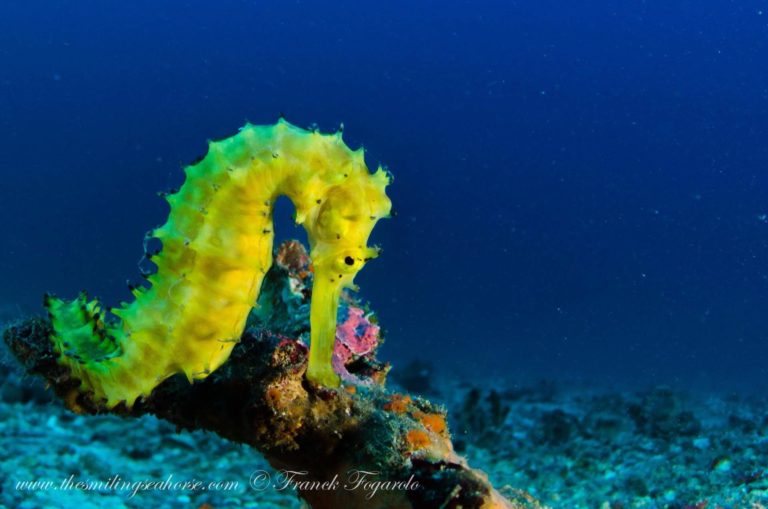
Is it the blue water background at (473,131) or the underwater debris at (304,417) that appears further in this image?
the blue water background at (473,131)

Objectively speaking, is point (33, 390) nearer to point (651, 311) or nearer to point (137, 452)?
point (137, 452)

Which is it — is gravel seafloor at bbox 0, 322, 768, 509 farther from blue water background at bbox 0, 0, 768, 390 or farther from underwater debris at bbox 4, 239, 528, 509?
blue water background at bbox 0, 0, 768, 390

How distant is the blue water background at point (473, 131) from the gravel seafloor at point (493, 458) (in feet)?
176

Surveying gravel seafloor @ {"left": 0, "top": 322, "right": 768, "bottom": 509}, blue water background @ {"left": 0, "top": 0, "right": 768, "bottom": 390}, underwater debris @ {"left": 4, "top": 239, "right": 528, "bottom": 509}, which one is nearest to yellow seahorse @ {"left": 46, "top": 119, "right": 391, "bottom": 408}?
underwater debris @ {"left": 4, "top": 239, "right": 528, "bottom": 509}

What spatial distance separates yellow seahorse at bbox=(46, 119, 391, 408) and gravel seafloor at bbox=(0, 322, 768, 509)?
129cm

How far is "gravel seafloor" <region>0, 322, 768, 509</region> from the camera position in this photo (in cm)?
481

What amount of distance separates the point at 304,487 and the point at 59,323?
1508mm

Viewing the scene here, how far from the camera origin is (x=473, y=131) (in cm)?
9406

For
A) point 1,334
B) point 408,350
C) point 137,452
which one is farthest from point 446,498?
point 408,350

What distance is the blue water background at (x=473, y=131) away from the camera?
77.1 metres

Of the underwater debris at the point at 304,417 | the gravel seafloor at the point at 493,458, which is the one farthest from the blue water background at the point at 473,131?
the underwater debris at the point at 304,417

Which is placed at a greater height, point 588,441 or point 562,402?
point 562,402

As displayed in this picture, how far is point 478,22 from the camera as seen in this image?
92000 mm

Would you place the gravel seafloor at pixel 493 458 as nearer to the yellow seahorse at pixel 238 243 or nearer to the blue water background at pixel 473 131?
the yellow seahorse at pixel 238 243
